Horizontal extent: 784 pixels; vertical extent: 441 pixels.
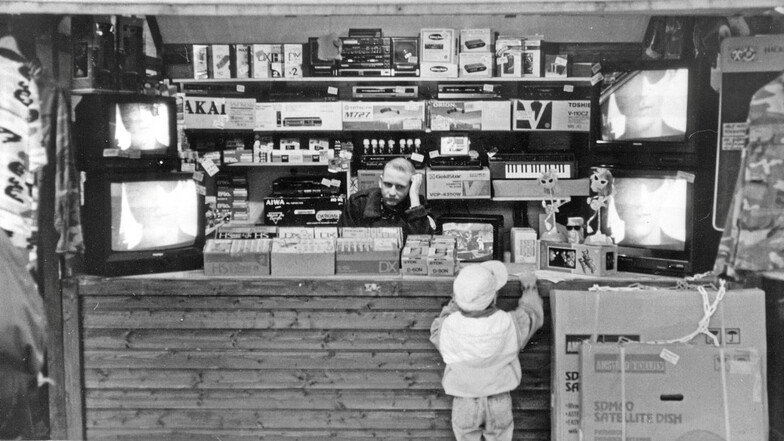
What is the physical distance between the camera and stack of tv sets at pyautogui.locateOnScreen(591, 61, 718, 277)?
3.84 metres

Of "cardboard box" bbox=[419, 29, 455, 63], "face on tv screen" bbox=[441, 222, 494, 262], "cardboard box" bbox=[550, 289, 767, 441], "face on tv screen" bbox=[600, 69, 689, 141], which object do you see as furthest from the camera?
"cardboard box" bbox=[419, 29, 455, 63]

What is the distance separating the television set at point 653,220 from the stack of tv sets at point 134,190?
240cm

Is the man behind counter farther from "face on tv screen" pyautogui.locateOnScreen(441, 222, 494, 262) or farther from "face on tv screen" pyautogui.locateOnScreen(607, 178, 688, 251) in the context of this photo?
"face on tv screen" pyautogui.locateOnScreen(607, 178, 688, 251)

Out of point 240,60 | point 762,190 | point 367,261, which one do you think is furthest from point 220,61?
point 762,190

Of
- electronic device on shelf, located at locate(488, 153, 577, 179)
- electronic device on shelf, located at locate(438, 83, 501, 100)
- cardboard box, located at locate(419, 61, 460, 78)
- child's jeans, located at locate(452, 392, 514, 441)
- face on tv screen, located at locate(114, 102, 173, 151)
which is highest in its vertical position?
cardboard box, located at locate(419, 61, 460, 78)

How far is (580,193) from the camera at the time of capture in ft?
19.5

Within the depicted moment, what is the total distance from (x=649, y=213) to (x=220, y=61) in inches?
154

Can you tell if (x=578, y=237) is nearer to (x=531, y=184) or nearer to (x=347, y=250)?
(x=347, y=250)

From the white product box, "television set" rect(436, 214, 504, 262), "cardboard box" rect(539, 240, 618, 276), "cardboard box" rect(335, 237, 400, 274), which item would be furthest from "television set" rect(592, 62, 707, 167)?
the white product box

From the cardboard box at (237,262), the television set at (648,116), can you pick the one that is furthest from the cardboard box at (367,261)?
the television set at (648,116)

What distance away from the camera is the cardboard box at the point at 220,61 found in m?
6.12

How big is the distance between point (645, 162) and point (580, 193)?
6.29 ft

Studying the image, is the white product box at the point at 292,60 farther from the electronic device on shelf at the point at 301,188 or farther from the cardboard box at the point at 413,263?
the cardboard box at the point at 413,263

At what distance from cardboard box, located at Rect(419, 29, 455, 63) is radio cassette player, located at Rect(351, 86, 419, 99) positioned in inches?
11.4
